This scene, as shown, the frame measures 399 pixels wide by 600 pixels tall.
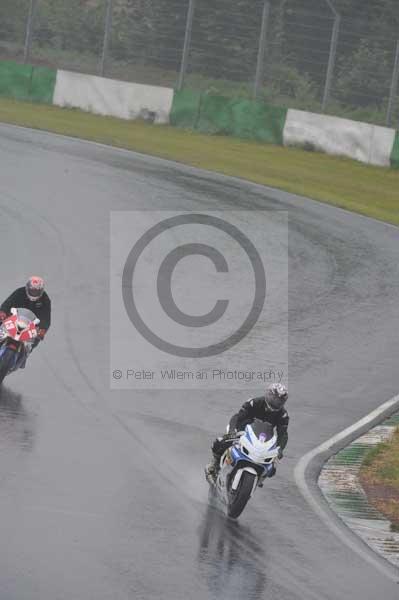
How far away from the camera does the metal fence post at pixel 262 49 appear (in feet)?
137

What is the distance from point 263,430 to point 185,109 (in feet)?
99.4

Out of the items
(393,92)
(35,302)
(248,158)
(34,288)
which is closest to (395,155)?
(393,92)

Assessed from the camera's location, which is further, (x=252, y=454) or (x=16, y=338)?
(x=16, y=338)

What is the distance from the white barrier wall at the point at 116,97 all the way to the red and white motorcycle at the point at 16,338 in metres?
27.0

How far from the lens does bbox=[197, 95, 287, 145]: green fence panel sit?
39875 mm

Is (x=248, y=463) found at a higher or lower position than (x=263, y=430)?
lower

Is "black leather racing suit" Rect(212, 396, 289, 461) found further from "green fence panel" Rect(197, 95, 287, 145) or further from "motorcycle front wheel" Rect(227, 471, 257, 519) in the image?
"green fence panel" Rect(197, 95, 287, 145)

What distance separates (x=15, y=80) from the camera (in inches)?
1694

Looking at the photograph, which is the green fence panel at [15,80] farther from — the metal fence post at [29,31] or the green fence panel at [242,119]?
the green fence panel at [242,119]

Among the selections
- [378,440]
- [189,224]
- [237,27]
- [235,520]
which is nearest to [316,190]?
[189,224]
